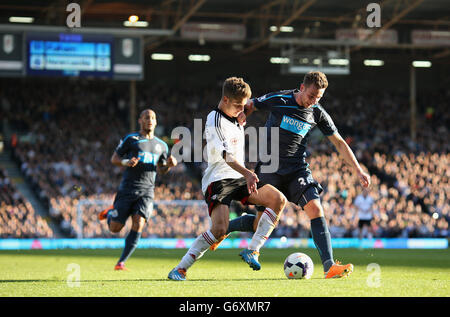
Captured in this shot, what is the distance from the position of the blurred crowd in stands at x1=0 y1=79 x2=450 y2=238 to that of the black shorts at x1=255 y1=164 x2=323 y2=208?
1238cm

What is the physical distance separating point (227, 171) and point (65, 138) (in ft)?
81.8

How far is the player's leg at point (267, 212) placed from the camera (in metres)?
8.14

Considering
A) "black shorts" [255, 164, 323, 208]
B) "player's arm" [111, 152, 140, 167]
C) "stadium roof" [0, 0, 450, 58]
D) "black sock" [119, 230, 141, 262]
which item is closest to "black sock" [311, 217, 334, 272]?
"black shorts" [255, 164, 323, 208]

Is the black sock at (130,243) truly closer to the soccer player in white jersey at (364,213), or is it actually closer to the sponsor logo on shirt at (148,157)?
the sponsor logo on shirt at (148,157)

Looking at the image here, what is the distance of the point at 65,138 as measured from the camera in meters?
32.1

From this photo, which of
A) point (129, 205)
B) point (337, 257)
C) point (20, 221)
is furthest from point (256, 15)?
point (129, 205)

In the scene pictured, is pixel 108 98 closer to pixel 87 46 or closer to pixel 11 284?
pixel 87 46

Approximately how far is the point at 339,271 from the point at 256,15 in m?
25.5

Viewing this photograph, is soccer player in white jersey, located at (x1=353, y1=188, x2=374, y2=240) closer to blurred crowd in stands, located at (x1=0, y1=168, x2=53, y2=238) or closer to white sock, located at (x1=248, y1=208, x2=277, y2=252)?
blurred crowd in stands, located at (x1=0, y1=168, x2=53, y2=238)

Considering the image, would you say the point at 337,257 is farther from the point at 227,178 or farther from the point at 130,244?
the point at 227,178

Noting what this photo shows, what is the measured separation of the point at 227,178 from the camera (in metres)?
8.05

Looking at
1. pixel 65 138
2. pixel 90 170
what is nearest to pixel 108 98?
pixel 65 138

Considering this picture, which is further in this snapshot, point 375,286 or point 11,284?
point 11,284

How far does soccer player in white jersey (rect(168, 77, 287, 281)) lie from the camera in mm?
7840
